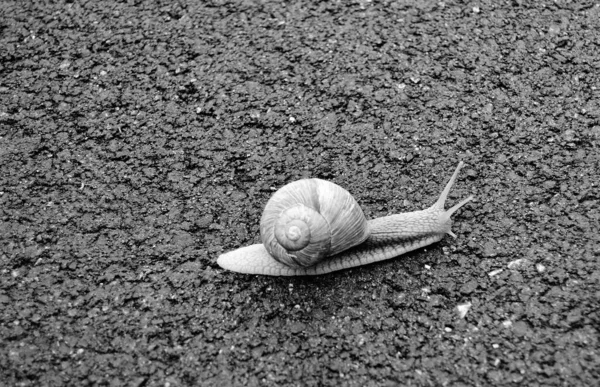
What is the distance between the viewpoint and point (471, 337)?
2449mm

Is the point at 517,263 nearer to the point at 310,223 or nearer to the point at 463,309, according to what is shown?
the point at 463,309

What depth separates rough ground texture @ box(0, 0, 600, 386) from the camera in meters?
2.46

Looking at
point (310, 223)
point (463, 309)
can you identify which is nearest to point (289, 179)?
point (310, 223)

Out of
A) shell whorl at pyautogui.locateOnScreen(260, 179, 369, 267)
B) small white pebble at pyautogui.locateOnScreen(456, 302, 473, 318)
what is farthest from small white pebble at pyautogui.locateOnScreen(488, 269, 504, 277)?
shell whorl at pyautogui.locateOnScreen(260, 179, 369, 267)

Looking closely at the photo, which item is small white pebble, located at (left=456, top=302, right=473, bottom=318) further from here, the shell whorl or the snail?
the shell whorl

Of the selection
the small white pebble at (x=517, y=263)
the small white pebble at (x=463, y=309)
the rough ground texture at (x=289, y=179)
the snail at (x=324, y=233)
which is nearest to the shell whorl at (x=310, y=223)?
the snail at (x=324, y=233)

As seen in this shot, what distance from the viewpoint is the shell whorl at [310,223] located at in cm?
253

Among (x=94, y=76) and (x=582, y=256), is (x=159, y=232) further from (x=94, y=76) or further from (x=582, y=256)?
(x=582, y=256)

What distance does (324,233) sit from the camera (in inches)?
100

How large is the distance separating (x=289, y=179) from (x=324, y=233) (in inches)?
21.0

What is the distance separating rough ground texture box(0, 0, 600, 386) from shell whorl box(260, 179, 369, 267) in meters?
0.17

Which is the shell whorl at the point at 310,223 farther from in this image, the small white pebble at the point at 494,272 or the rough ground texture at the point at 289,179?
the small white pebble at the point at 494,272

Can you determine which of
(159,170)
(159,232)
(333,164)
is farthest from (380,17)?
(159,232)

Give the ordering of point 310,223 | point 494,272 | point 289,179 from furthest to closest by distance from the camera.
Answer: point 289,179 → point 494,272 → point 310,223
